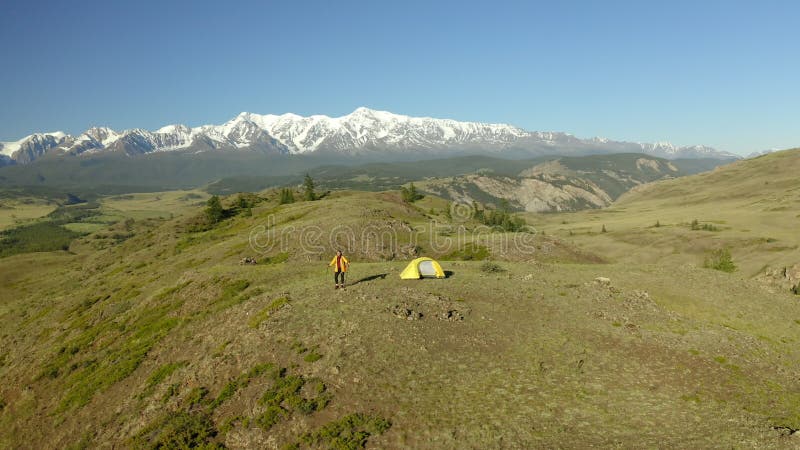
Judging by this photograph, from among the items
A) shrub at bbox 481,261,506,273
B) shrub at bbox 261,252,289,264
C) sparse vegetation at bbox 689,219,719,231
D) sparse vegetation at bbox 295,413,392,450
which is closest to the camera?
sparse vegetation at bbox 295,413,392,450

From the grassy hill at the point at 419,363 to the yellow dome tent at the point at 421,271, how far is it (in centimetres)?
215

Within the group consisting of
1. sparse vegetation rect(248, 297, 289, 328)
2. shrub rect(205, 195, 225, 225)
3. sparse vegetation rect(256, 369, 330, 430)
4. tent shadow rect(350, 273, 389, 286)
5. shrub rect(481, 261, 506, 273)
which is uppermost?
sparse vegetation rect(248, 297, 289, 328)

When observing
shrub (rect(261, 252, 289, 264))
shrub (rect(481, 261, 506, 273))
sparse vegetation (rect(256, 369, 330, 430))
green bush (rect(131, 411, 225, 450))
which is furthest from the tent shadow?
shrub (rect(261, 252, 289, 264))

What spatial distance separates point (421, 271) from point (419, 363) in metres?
16.8

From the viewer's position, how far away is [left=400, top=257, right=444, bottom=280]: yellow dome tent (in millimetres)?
41312

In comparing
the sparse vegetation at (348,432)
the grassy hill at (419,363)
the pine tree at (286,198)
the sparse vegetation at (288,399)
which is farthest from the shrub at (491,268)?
the pine tree at (286,198)

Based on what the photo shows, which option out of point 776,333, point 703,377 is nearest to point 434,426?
point 703,377

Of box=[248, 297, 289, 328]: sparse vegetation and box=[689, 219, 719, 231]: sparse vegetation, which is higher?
box=[248, 297, 289, 328]: sparse vegetation

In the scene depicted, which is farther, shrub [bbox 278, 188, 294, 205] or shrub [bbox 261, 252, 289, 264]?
shrub [bbox 278, 188, 294, 205]

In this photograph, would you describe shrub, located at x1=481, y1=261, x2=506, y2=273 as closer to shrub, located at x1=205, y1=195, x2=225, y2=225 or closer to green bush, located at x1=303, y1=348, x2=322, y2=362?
green bush, located at x1=303, y1=348, x2=322, y2=362

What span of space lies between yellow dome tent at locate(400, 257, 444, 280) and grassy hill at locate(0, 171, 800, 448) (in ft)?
7.05

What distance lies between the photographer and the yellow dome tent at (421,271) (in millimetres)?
41312

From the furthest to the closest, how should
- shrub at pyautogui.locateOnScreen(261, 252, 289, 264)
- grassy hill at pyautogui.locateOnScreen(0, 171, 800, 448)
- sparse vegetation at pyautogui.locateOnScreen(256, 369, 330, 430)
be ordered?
shrub at pyautogui.locateOnScreen(261, 252, 289, 264), sparse vegetation at pyautogui.locateOnScreen(256, 369, 330, 430), grassy hill at pyautogui.locateOnScreen(0, 171, 800, 448)

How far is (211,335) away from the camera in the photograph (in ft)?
105
